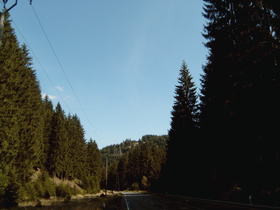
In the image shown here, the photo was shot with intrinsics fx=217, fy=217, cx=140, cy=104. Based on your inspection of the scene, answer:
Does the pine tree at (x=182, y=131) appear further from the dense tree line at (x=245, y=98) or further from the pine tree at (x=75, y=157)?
the pine tree at (x=75, y=157)

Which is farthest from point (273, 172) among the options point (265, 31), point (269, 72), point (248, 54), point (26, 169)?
point (26, 169)

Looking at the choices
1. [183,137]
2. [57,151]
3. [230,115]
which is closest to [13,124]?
[230,115]

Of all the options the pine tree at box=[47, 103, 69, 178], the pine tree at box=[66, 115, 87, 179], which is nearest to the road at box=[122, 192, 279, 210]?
the pine tree at box=[47, 103, 69, 178]

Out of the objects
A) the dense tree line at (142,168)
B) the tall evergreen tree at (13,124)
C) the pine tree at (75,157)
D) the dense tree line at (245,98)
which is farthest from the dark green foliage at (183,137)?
the dense tree line at (142,168)

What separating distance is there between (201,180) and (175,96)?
17.6 m

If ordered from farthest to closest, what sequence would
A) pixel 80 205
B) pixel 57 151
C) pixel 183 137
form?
1. pixel 57 151
2. pixel 183 137
3. pixel 80 205

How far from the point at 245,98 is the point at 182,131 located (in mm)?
21453

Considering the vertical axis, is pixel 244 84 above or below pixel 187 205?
above

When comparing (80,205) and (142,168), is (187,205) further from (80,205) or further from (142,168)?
(142,168)

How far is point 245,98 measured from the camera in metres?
19.3

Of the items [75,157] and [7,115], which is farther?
[75,157]

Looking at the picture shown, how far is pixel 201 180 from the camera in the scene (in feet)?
103

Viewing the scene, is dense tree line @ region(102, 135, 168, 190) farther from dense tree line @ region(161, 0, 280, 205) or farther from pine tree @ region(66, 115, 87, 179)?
dense tree line @ region(161, 0, 280, 205)

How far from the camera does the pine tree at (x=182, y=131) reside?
123ft
